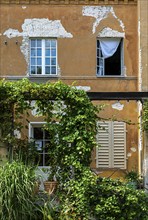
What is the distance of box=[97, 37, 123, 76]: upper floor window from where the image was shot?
2100cm

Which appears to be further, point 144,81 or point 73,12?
point 73,12

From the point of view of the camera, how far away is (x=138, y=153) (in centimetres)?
2009

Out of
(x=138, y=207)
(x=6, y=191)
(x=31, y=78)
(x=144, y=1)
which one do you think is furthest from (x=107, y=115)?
(x=6, y=191)

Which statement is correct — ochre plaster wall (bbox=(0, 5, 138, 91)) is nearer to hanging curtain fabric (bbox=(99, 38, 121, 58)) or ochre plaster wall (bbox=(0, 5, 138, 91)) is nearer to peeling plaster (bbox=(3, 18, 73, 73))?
peeling plaster (bbox=(3, 18, 73, 73))

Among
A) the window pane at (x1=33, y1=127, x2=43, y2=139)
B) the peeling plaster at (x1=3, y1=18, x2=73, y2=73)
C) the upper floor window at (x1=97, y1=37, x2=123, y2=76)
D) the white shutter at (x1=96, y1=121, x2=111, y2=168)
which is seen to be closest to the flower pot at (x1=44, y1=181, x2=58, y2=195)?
the white shutter at (x1=96, y1=121, x2=111, y2=168)

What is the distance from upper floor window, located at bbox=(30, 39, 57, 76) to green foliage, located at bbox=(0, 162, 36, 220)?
724 centimetres

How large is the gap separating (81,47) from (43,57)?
1534mm

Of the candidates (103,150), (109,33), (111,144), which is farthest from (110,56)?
(103,150)

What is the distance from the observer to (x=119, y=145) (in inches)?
796

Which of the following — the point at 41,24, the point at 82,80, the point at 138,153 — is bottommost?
the point at 138,153

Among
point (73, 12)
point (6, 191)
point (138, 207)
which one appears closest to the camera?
point (6, 191)

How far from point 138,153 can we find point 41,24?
20.4 ft

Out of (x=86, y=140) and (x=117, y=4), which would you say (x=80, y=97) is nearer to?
(x=86, y=140)

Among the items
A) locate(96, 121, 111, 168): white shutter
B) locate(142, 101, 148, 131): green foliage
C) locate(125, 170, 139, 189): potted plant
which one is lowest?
locate(125, 170, 139, 189): potted plant
